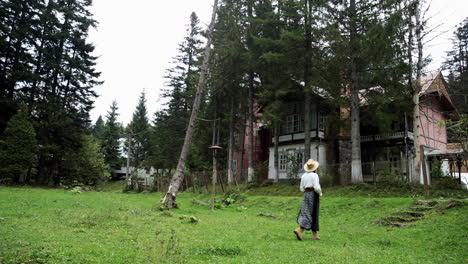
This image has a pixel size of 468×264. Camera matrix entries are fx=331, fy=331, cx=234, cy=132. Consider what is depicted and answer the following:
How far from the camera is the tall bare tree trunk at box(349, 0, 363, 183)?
1820 cm

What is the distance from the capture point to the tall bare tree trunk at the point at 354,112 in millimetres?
18203

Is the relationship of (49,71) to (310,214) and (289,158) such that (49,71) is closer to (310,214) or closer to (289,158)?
(289,158)

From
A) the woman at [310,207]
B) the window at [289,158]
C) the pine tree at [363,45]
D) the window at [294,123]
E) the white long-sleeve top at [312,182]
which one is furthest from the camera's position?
the window at [294,123]

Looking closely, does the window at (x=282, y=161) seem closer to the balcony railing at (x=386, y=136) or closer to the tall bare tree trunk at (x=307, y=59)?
the tall bare tree trunk at (x=307, y=59)

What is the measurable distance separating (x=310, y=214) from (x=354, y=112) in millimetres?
12572

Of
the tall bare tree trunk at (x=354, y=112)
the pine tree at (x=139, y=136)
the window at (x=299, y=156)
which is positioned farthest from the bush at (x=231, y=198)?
the pine tree at (x=139, y=136)

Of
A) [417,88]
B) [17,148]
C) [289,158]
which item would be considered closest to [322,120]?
[289,158]

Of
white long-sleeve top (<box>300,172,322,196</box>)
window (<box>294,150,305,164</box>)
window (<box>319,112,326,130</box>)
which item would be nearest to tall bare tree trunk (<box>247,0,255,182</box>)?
window (<box>294,150,305,164</box>)

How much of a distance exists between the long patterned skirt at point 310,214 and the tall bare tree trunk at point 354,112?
11.6 m

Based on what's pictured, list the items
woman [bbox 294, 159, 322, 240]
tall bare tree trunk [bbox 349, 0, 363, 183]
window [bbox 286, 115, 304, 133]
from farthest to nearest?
Result: window [bbox 286, 115, 304, 133]
tall bare tree trunk [bbox 349, 0, 363, 183]
woman [bbox 294, 159, 322, 240]

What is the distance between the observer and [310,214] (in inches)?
295

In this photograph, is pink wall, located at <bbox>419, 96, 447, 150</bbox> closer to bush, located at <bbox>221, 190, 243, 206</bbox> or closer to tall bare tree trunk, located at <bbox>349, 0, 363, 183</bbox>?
tall bare tree trunk, located at <bbox>349, 0, 363, 183</bbox>

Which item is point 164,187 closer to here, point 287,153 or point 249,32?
point 287,153

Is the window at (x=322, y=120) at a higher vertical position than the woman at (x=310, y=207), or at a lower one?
higher
